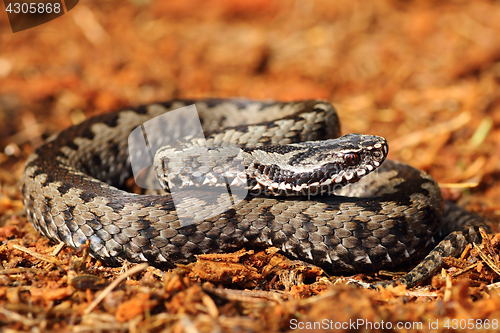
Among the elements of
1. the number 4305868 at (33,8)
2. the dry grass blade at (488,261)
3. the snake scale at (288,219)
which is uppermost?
the number 4305868 at (33,8)

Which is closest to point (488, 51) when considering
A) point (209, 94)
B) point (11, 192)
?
point (209, 94)

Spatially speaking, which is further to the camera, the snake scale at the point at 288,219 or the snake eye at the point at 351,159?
the snake eye at the point at 351,159

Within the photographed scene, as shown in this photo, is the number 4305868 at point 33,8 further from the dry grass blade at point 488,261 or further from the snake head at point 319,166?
the dry grass blade at point 488,261

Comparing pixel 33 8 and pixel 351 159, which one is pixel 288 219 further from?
pixel 33 8

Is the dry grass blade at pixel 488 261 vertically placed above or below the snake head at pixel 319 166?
below

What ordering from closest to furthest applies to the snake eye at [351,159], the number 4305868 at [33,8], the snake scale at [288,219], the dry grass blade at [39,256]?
the dry grass blade at [39,256], the snake scale at [288,219], the snake eye at [351,159], the number 4305868 at [33,8]

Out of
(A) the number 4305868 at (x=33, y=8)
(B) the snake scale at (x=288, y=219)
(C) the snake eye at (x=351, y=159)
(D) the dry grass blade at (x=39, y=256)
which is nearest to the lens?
(D) the dry grass blade at (x=39, y=256)

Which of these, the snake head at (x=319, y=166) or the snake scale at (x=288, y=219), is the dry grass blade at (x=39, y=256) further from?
the snake head at (x=319, y=166)

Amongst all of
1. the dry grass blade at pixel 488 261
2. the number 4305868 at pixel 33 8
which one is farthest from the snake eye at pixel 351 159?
the number 4305868 at pixel 33 8
